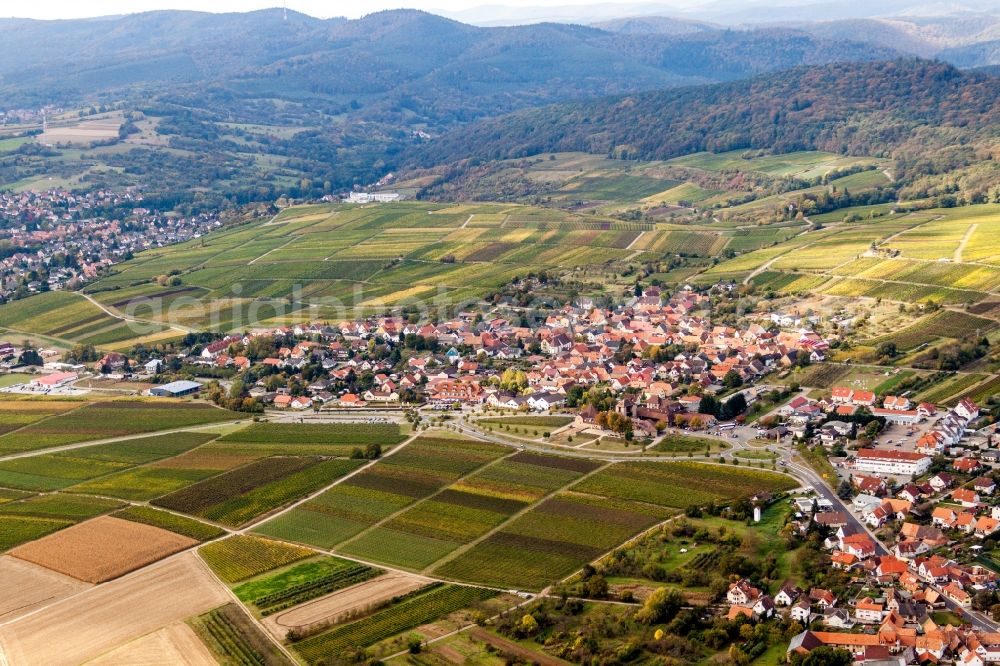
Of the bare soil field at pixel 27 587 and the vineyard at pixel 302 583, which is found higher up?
the vineyard at pixel 302 583

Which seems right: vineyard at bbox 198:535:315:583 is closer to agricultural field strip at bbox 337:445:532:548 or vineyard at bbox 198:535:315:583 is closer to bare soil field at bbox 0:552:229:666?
bare soil field at bbox 0:552:229:666

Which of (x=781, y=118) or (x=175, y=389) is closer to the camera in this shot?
(x=175, y=389)

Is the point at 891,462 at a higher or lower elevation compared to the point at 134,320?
→ higher

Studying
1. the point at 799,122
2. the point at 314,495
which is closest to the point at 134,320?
the point at 314,495

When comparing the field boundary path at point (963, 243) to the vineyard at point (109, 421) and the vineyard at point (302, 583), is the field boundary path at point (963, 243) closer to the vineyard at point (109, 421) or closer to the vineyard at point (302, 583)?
the vineyard at point (109, 421)

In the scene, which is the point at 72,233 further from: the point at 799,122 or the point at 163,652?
the point at 163,652

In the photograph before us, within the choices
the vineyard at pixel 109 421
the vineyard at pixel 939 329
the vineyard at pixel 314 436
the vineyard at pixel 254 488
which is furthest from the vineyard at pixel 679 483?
the vineyard at pixel 109 421
